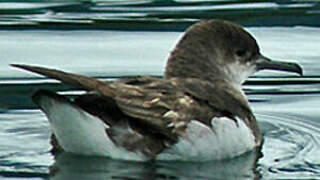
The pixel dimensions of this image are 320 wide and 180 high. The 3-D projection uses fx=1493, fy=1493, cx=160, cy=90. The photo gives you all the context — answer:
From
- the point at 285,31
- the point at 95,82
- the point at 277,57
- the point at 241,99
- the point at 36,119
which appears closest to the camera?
the point at 95,82

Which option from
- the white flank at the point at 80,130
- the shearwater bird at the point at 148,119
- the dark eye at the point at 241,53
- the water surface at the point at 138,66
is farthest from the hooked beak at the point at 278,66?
the white flank at the point at 80,130

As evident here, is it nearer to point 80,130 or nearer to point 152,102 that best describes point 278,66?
point 152,102

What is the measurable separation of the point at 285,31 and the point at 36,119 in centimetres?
529

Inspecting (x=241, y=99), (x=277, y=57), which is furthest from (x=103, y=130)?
(x=277, y=57)

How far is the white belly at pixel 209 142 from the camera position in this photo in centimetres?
1101

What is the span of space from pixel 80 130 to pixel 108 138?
21cm

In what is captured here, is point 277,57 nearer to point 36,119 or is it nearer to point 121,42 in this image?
point 121,42

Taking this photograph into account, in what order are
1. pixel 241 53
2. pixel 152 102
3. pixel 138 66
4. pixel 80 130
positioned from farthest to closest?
pixel 138 66
pixel 241 53
pixel 152 102
pixel 80 130

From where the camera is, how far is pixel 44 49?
1577 centimetres

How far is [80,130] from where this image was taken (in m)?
10.8

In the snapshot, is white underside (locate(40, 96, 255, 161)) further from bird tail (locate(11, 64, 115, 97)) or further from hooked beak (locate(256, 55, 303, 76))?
hooked beak (locate(256, 55, 303, 76))

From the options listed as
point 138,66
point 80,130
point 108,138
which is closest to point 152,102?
point 108,138

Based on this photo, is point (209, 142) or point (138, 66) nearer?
point (209, 142)

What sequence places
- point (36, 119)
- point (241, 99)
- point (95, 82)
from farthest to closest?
point (36, 119) < point (241, 99) < point (95, 82)
